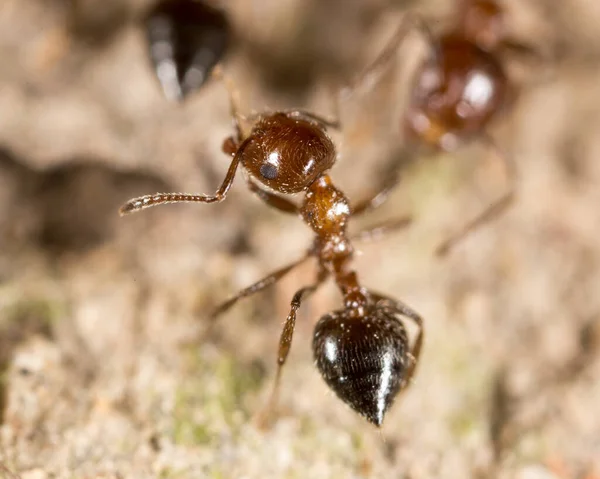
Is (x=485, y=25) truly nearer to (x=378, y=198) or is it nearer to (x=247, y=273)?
(x=378, y=198)

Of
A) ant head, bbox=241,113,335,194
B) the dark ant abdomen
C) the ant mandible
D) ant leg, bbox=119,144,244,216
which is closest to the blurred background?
the dark ant abdomen

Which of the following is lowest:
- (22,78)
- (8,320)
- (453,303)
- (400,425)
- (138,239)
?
(400,425)

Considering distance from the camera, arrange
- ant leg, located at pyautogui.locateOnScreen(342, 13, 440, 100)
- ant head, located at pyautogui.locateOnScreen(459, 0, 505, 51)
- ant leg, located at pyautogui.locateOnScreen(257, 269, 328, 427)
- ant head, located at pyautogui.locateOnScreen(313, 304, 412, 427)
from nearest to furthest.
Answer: ant head, located at pyautogui.locateOnScreen(313, 304, 412, 427) < ant leg, located at pyautogui.locateOnScreen(257, 269, 328, 427) < ant leg, located at pyautogui.locateOnScreen(342, 13, 440, 100) < ant head, located at pyautogui.locateOnScreen(459, 0, 505, 51)

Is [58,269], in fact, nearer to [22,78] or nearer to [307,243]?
[22,78]

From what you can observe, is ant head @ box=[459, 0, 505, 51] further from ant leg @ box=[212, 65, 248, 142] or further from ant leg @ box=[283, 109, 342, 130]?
ant leg @ box=[212, 65, 248, 142]

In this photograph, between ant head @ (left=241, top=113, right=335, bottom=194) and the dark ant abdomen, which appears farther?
the dark ant abdomen

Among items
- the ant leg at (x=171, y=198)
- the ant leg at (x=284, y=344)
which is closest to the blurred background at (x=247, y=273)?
the ant leg at (x=284, y=344)

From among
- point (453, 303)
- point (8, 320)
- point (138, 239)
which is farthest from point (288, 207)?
point (8, 320)

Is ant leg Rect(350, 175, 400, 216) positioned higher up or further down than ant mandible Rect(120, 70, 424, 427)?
higher up
